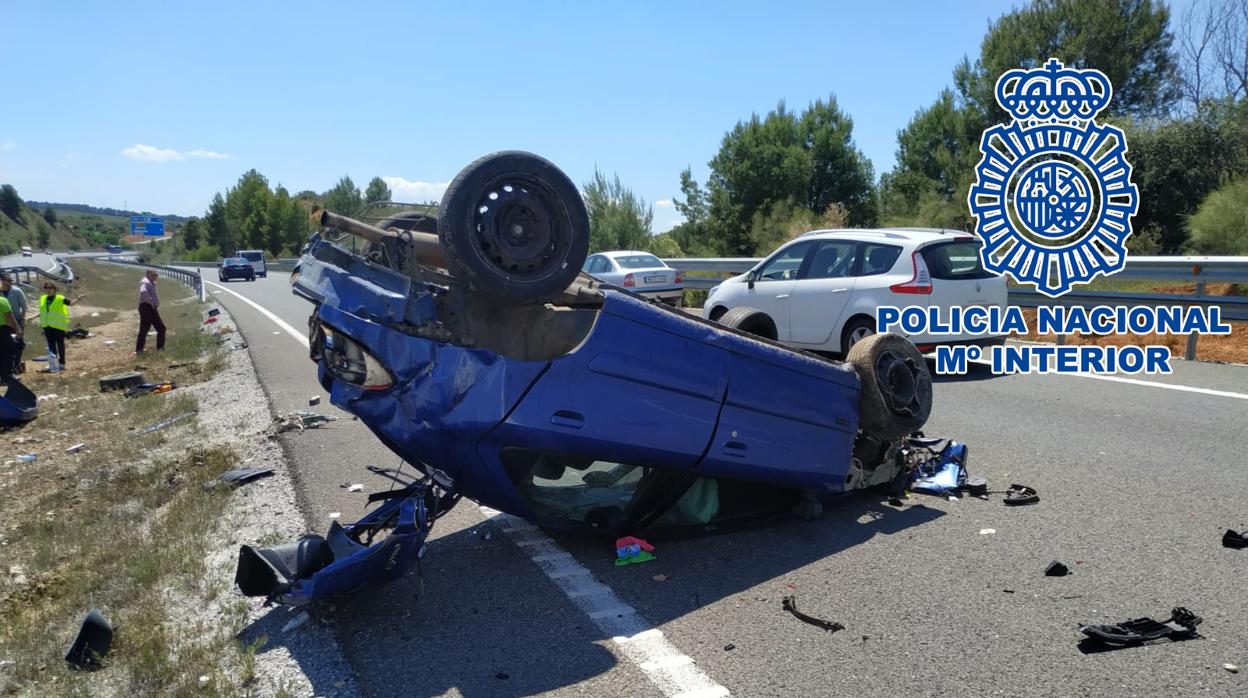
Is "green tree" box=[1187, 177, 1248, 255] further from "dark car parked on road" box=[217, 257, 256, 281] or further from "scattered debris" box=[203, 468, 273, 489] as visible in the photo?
"dark car parked on road" box=[217, 257, 256, 281]

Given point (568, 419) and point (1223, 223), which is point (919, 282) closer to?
point (568, 419)

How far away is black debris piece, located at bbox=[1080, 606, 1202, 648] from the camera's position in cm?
335

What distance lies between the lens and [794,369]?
4.62 meters

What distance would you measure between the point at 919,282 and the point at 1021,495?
4736 millimetres

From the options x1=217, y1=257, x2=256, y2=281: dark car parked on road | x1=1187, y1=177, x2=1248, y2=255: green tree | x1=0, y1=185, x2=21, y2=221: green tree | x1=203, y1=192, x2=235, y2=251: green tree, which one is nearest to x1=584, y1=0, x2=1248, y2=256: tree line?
x1=1187, y1=177, x2=1248, y2=255: green tree

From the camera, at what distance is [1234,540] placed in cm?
434

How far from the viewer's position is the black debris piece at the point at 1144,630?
3346 millimetres

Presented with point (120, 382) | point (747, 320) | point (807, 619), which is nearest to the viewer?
point (807, 619)

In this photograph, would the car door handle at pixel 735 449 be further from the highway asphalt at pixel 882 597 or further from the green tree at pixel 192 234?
the green tree at pixel 192 234

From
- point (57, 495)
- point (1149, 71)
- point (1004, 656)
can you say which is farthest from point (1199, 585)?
point (1149, 71)

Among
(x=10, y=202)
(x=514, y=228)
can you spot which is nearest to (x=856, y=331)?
(x=514, y=228)

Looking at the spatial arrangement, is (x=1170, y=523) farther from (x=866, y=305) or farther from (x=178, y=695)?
(x=866, y=305)

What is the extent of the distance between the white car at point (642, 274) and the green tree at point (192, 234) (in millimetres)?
117641

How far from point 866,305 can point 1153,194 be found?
17.9m
